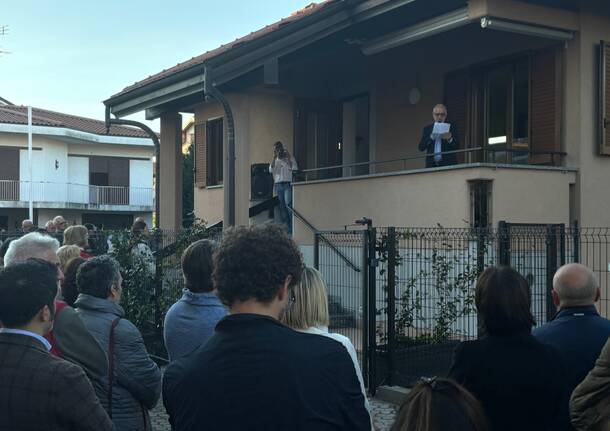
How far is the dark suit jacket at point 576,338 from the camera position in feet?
11.6

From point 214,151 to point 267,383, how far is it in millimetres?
15120

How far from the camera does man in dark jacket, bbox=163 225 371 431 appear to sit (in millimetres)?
2113

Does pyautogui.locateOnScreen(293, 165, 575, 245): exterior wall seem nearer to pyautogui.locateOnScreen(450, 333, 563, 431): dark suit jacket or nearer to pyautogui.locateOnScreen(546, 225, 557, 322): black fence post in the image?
pyautogui.locateOnScreen(546, 225, 557, 322): black fence post

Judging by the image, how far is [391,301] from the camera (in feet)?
25.5

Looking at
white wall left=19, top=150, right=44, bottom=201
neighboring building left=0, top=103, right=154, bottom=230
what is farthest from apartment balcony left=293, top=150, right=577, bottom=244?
white wall left=19, top=150, right=44, bottom=201

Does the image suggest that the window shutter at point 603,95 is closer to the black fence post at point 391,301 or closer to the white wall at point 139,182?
Result: the black fence post at point 391,301

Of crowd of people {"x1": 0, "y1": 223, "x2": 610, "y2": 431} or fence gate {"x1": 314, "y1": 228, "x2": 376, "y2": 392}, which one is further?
fence gate {"x1": 314, "y1": 228, "x2": 376, "y2": 392}

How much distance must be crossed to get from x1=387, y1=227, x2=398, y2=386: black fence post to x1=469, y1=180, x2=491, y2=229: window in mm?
2218

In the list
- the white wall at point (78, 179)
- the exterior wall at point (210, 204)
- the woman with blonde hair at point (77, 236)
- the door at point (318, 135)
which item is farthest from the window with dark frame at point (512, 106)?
the white wall at point (78, 179)

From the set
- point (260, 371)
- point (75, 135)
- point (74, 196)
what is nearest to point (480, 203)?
point (260, 371)

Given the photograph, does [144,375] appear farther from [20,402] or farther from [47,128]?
[47,128]

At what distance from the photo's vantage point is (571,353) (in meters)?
3.57

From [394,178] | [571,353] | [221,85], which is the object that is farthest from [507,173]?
[571,353]

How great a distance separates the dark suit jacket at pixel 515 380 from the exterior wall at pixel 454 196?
20.9 feet
